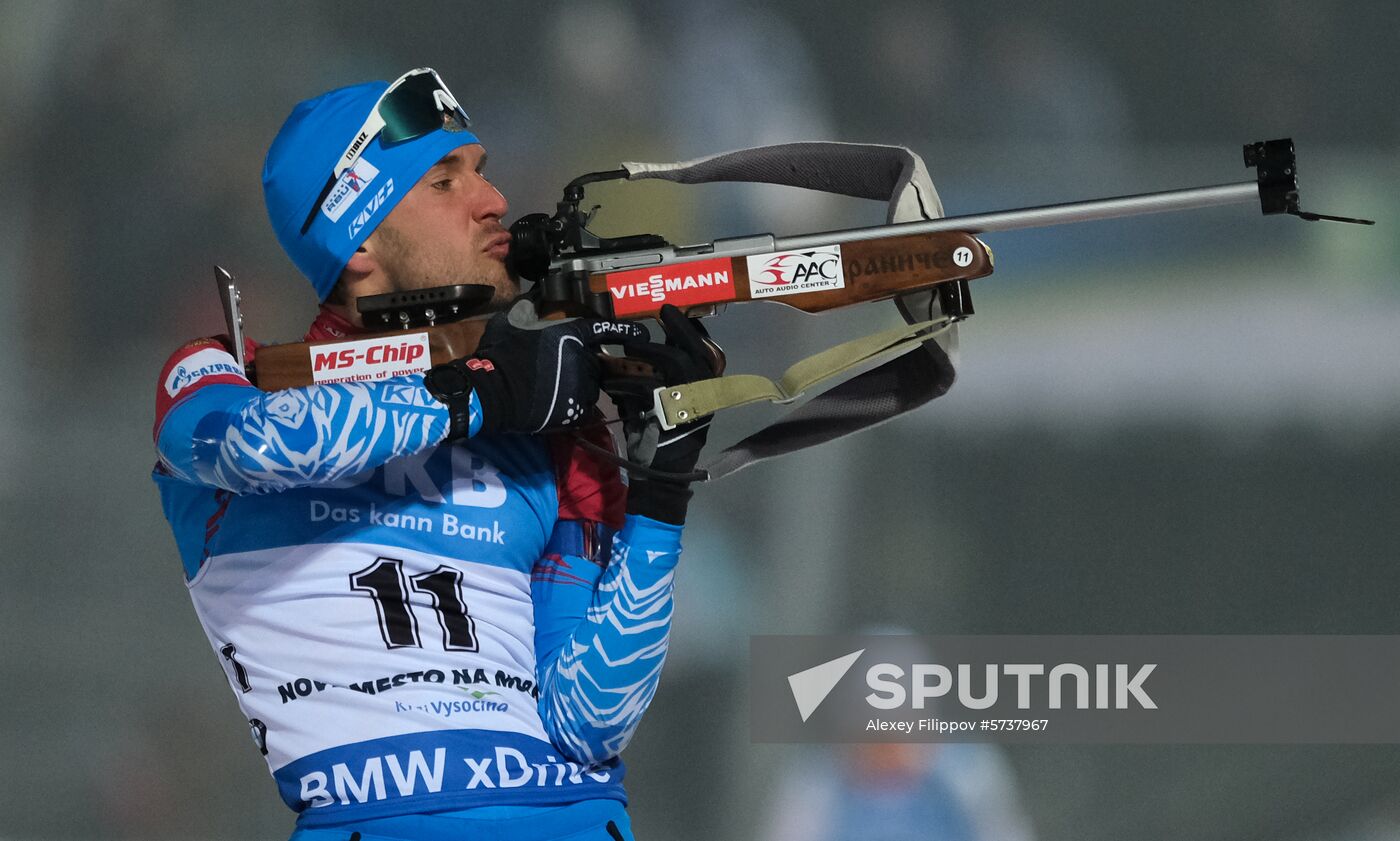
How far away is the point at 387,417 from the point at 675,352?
287 mm

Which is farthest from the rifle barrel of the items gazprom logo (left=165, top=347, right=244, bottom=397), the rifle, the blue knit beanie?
gazprom logo (left=165, top=347, right=244, bottom=397)

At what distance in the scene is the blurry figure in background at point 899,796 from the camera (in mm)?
2607

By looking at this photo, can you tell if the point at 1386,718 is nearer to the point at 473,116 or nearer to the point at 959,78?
the point at 959,78

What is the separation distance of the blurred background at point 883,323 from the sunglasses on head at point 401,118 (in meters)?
1.00

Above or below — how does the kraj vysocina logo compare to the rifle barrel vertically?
below

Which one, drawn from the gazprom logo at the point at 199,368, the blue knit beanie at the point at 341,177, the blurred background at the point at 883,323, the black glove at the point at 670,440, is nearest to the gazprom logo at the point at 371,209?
the blue knit beanie at the point at 341,177

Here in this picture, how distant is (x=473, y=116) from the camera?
2.73 metres

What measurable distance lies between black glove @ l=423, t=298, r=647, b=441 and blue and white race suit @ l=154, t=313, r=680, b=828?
4 cm

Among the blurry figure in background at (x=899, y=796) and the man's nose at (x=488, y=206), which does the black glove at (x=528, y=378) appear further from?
the blurry figure in background at (x=899, y=796)

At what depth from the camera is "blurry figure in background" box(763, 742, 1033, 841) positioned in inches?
103

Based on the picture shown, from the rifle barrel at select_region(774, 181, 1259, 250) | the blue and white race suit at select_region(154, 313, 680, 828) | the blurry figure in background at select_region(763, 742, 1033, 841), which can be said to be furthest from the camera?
the blurry figure in background at select_region(763, 742, 1033, 841)

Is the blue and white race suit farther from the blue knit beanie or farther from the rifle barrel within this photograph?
the rifle barrel

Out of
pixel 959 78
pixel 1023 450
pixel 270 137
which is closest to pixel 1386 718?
pixel 1023 450

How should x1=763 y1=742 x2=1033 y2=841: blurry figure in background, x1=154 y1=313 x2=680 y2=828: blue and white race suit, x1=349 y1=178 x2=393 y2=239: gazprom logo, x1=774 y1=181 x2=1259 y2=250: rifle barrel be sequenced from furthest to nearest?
x1=763 y1=742 x2=1033 y2=841: blurry figure in background → x1=349 y1=178 x2=393 y2=239: gazprom logo → x1=774 y1=181 x2=1259 y2=250: rifle barrel → x1=154 y1=313 x2=680 y2=828: blue and white race suit
